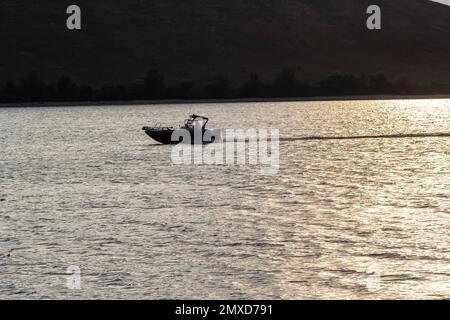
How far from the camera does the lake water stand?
37.2 meters

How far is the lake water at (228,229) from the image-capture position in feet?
122

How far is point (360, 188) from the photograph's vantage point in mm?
73312

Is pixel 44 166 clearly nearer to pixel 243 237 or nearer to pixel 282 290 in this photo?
pixel 243 237

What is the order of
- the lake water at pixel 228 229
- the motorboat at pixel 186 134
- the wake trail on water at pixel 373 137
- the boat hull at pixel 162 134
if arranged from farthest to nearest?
1. the wake trail on water at pixel 373 137
2. the boat hull at pixel 162 134
3. the motorboat at pixel 186 134
4. the lake water at pixel 228 229

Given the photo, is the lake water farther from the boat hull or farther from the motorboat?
the boat hull

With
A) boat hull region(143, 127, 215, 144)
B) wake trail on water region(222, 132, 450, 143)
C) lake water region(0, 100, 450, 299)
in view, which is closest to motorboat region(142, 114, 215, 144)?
boat hull region(143, 127, 215, 144)

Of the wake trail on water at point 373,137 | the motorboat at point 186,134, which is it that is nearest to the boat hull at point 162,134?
the motorboat at point 186,134

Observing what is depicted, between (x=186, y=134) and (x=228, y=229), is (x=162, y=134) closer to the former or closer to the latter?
(x=186, y=134)

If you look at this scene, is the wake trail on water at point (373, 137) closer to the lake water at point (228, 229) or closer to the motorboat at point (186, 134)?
the motorboat at point (186, 134)

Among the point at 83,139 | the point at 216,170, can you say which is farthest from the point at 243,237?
the point at 83,139

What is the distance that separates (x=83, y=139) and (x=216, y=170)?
68376mm

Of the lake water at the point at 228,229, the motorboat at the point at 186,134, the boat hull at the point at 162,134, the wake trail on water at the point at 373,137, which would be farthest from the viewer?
the wake trail on water at the point at 373,137

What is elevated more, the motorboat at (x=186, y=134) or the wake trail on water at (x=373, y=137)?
the motorboat at (x=186, y=134)
